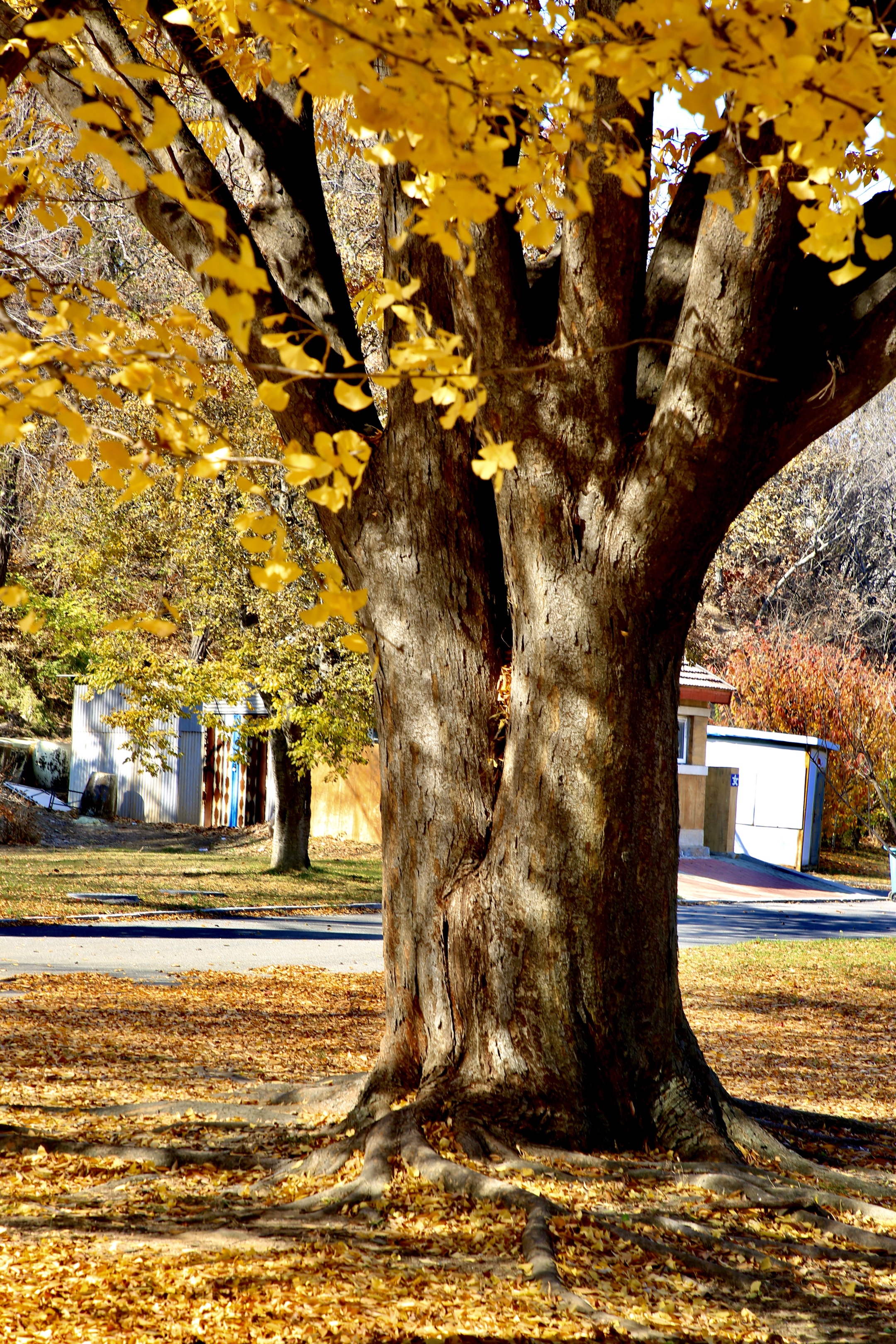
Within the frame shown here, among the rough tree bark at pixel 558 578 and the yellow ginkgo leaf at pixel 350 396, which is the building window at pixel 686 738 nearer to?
the rough tree bark at pixel 558 578

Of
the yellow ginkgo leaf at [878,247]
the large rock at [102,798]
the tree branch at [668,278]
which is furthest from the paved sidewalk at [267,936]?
the large rock at [102,798]

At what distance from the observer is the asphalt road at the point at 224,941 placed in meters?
10.8

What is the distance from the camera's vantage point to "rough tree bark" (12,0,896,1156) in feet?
13.8

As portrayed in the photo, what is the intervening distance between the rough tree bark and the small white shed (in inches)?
977

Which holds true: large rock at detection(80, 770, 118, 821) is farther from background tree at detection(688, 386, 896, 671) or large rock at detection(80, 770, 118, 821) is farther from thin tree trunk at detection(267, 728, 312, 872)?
background tree at detection(688, 386, 896, 671)

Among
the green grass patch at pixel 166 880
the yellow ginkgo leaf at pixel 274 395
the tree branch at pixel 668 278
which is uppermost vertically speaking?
the tree branch at pixel 668 278

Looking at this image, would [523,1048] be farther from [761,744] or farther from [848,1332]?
[761,744]

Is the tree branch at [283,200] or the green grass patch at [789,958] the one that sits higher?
the tree branch at [283,200]

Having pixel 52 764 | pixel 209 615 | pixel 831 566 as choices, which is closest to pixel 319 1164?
pixel 209 615

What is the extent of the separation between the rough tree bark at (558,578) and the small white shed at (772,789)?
24.8 meters

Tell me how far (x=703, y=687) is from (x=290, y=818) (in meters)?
11.2

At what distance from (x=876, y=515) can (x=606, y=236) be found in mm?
39342

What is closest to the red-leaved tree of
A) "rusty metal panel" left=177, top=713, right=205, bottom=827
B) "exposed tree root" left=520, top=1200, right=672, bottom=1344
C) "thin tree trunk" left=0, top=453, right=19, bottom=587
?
"rusty metal panel" left=177, top=713, right=205, bottom=827

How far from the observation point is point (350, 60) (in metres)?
2.15
